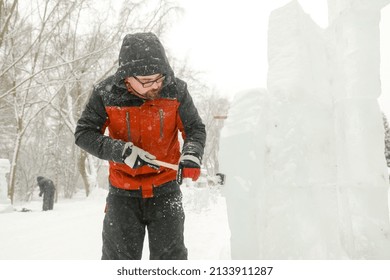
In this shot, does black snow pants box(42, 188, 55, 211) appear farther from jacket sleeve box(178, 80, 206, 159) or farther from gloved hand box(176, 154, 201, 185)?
gloved hand box(176, 154, 201, 185)

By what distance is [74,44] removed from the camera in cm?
1348

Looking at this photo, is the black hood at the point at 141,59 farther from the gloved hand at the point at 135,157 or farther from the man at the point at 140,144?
the gloved hand at the point at 135,157

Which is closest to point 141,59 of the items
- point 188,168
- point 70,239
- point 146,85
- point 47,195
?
point 146,85

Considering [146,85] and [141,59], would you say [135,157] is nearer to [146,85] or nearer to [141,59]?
[146,85]

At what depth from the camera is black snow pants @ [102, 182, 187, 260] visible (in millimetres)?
1917

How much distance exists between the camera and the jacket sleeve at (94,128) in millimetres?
1927

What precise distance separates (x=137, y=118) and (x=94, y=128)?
Result: 10.9 inches

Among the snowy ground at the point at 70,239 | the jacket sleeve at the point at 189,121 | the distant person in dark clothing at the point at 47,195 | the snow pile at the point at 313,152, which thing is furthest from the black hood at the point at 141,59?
the distant person in dark clothing at the point at 47,195

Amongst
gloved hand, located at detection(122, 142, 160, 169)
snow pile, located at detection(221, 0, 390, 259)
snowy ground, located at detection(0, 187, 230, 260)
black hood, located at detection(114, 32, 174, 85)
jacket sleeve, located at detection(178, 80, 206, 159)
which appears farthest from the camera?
snowy ground, located at detection(0, 187, 230, 260)

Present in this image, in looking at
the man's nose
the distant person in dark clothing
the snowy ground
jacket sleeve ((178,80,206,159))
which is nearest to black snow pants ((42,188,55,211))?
the distant person in dark clothing

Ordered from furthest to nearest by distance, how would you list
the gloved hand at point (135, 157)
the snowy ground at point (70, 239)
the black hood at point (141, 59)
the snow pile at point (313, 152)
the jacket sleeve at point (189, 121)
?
the snowy ground at point (70, 239)
the snow pile at point (313, 152)
the jacket sleeve at point (189, 121)
the black hood at point (141, 59)
the gloved hand at point (135, 157)

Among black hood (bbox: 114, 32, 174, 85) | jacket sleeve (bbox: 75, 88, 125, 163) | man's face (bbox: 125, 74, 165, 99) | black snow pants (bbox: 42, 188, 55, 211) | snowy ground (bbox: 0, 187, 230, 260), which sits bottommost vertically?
snowy ground (bbox: 0, 187, 230, 260)

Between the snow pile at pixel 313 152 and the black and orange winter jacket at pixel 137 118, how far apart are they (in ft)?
4.29

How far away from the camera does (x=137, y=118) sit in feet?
6.46
